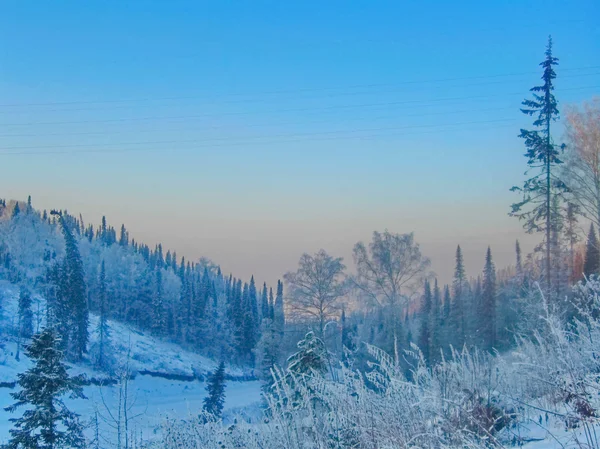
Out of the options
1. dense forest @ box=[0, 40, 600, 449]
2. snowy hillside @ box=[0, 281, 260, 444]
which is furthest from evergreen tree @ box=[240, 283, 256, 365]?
snowy hillside @ box=[0, 281, 260, 444]

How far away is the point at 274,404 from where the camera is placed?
5008mm

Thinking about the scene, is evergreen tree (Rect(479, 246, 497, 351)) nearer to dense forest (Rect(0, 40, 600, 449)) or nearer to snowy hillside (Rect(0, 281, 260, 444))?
dense forest (Rect(0, 40, 600, 449))

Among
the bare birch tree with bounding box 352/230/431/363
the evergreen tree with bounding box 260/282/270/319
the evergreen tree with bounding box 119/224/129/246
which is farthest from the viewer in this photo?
the evergreen tree with bounding box 119/224/129/246

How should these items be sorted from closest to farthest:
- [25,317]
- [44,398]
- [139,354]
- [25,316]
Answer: [44,398]
[25,317]
[25,316]
[139,354]

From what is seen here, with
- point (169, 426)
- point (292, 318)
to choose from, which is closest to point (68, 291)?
point (292, 318)

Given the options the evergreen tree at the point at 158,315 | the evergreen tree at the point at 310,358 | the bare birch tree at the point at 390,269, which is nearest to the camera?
the evergreen tree at the point at 310,358

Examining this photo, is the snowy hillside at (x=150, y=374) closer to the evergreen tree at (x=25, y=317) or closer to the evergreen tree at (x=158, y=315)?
the evergreen tree at (x=25, y=317)

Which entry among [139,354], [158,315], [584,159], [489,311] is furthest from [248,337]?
[584,159]

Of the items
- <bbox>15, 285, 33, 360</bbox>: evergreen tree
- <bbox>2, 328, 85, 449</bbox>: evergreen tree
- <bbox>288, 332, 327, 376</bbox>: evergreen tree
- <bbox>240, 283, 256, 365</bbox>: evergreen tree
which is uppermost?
<bbox>288, 332, 327, 376</bbox>: evergreen tree

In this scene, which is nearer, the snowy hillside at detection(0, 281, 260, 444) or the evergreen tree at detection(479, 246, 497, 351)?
the snowy hillside at detection(0, 281, 260, 444)

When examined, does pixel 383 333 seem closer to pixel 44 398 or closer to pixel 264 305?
pixel 44 398

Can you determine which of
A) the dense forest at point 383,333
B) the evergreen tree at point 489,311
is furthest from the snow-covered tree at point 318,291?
the evergreen tree at point 489,311

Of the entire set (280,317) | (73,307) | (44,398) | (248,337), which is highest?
(44,398)

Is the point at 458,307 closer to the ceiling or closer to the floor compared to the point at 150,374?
closer to the ceiling
